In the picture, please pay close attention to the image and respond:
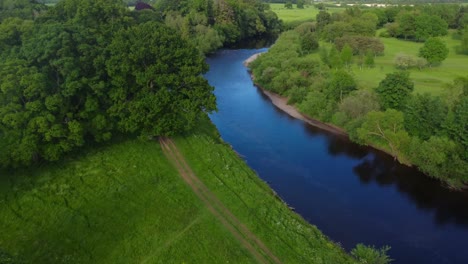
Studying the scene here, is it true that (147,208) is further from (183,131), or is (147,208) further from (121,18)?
(121,18)

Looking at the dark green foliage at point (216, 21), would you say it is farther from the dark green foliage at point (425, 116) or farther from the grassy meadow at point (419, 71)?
the dark green foliage at point (425, 116)

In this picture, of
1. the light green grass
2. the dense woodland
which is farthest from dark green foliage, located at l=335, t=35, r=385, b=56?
the dense woodland

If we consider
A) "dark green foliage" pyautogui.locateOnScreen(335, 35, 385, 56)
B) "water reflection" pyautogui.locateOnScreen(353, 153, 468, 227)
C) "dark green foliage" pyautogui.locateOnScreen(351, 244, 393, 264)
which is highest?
"dark green foliage" pyautogui.locateOnScreen(335, 35, 385, 56)

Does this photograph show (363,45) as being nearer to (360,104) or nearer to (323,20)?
(323,20)

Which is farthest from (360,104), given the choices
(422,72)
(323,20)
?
(323,20)

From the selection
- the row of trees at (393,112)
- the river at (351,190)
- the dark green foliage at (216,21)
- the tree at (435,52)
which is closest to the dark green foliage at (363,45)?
the tree at (435,52)

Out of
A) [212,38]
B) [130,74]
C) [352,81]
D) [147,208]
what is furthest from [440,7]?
[147,208]

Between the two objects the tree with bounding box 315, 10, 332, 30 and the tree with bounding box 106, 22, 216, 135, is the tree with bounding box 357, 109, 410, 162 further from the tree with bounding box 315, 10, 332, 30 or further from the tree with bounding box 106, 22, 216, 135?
the tree with bounding box 315, 10, 332, 30
